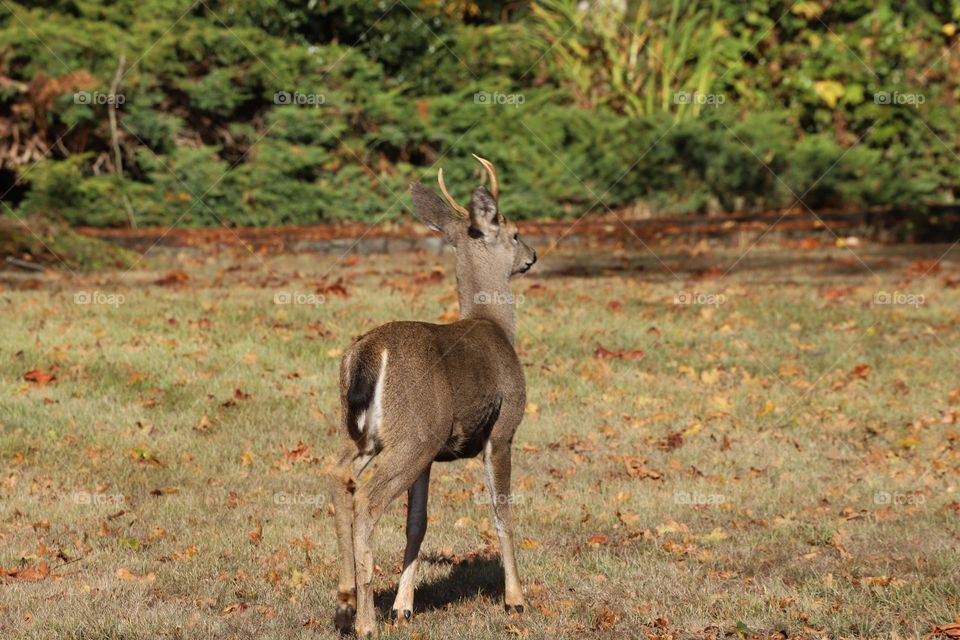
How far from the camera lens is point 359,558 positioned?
18.2 feet

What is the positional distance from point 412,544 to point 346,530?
600 millimetres

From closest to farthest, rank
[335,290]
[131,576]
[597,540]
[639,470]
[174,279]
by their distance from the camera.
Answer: [131,576]
[597,540]
[639,470]
[335,290]
[174,279]

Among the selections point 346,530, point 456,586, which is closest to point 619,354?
point 456,586

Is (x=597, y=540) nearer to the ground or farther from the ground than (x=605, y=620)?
nearer to the ground

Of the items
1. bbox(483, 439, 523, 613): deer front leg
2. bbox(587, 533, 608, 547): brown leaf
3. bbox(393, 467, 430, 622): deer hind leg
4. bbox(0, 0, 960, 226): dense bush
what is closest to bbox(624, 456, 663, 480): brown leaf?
bbox(587, 533, 608, 547): brown leaf

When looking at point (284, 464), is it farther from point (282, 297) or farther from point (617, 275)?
point (617, 275)

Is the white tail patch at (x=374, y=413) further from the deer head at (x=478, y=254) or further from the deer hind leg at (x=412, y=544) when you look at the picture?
the deer head at (x=478, y=254)

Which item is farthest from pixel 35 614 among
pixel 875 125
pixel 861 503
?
pixel 875 125

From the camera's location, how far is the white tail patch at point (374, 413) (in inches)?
224

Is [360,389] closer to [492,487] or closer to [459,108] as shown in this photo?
[492,487]

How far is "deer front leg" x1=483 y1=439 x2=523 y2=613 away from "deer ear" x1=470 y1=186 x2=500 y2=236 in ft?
3.66

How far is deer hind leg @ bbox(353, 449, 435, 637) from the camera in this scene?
555cm

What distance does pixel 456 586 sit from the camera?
7004mm

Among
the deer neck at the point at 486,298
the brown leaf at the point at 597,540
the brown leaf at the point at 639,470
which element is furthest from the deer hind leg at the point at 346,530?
the brown leaf at the point at 639,470
